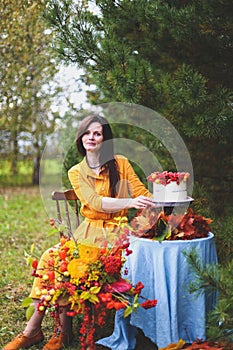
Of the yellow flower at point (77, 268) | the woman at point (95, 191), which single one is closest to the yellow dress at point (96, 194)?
the woman at point (95, 191)

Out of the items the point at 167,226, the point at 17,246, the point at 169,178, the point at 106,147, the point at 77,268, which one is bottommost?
the point at 17,246

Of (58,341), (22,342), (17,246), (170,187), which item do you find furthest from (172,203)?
(17,246)

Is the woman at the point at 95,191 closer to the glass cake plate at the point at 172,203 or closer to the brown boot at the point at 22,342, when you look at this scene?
the brown boot at the point at 22,342

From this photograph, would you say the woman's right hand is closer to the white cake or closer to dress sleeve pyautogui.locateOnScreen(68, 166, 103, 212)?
the white cake

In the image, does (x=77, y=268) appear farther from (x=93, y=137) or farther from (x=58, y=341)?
(x=93, y=137)

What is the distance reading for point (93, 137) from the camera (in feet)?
9.56

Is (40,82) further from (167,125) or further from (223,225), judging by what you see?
(223,225)

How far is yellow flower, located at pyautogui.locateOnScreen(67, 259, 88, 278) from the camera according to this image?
2.40 metres

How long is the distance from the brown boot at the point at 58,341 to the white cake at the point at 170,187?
0.93m

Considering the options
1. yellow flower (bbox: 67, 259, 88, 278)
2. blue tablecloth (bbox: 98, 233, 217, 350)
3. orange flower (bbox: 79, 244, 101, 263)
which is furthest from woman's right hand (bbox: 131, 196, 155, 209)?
yellow flower (bbox: 67, 259, 88, 278)

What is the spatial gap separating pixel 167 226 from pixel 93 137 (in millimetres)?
673

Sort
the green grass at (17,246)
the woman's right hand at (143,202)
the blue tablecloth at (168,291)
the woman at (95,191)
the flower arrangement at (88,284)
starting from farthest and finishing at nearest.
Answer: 1. the green grass at (17,246)
2. the woman at (95,191)
3. the woman's right hand at (143,202)
4. the blue tablecloth at (168,291)
5. the flower arrangement at (88,284)

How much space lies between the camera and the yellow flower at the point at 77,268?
2402 mm

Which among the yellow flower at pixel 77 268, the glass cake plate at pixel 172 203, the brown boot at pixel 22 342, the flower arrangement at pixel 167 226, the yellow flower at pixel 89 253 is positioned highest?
the glass cake plate at pixel 172 203
